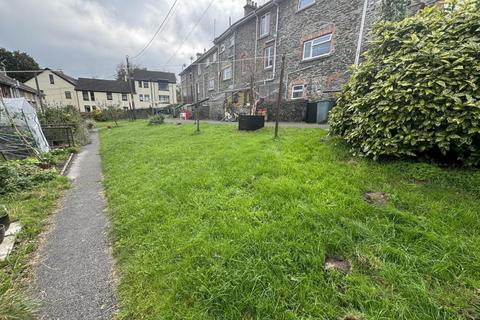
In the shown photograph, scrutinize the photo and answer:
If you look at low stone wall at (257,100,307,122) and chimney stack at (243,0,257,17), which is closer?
low stone wall at (257,100,307,122)

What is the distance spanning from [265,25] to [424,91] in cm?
1551

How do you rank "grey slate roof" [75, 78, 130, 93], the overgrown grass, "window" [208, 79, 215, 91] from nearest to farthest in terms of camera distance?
1. the overgrown grass
2. "window" [208, 79, 215, 91]
3. "grey slate roof" [75, 78, 130, 93]

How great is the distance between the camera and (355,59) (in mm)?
10039

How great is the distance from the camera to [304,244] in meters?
2.12

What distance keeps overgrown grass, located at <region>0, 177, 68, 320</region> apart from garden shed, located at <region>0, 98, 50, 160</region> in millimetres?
3495

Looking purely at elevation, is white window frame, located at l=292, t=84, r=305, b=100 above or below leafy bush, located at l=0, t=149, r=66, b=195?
above

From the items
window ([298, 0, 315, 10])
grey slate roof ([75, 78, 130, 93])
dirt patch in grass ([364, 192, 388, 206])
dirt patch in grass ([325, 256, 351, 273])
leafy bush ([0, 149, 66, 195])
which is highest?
window ([298, 0, 315, 10])

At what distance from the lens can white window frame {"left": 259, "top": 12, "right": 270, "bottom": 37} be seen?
50.0 ft

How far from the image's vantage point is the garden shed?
22.9 ft

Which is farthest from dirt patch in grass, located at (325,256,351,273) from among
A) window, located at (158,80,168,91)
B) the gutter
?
window, located at (158,80,168,91)

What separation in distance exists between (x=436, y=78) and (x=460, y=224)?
6.99 ft

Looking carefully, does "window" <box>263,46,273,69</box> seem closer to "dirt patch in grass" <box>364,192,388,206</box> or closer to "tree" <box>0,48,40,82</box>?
"dirt patch in grass" <box>364,192,388,206</box>

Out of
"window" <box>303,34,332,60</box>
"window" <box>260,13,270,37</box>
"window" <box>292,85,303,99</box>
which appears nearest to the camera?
"window" <box>303,34,332,60</box>

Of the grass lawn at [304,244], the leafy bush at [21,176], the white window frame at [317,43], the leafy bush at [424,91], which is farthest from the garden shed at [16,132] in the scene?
the white window frame at [317,43]
